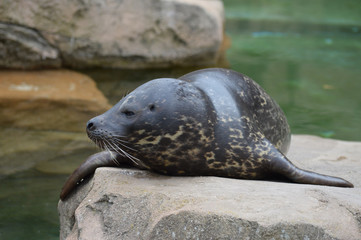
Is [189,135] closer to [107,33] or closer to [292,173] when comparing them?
[292,173]

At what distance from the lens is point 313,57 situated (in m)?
11.4

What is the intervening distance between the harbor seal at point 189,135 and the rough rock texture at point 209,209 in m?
0.14

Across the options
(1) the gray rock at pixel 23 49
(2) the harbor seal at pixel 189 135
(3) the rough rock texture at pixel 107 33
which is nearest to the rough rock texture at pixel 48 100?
(1) the gray rock at pixel 23 49

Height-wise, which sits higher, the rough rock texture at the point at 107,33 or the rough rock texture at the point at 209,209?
the rough rock texture at the point at 209,209

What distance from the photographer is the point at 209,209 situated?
2.99 metres

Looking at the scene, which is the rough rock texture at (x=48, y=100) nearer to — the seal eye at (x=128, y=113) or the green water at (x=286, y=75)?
the green water at (x=286, y=75)

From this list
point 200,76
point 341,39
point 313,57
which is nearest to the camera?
point 200,76

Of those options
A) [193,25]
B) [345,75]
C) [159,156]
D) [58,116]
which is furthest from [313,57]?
[159,156]

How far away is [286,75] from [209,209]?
744 centimetres

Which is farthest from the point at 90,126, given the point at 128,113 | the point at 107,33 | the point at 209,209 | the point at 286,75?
the point at 286,75

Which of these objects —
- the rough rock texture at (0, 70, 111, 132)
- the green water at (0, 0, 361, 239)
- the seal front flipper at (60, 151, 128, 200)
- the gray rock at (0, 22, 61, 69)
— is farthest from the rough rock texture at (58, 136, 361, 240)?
the gray rock at (0, 22, 61, 69)

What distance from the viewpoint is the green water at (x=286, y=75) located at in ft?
17.6

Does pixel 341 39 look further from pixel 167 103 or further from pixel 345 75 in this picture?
pixel 167 103

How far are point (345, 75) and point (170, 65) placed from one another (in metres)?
3.20
